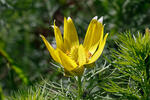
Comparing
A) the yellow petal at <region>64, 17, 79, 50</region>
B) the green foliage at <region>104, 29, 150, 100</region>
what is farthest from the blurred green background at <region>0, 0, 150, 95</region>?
the green foliage at <region>104, 29, 150, 100</region>

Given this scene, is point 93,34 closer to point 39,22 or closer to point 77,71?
point 77,71

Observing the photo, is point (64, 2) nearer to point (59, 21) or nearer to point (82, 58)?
point (59, 21)

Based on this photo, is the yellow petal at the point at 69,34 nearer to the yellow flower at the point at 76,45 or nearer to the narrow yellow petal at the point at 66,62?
the yellow flower at the point at 76,45

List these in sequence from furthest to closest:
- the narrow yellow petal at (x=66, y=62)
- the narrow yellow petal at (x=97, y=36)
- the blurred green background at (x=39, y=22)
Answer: the blurred green background at (x=39, y=22) < the narrow yellow petal at (x=97, y=36) < the narrow yellow petal at (x=66, y=62)

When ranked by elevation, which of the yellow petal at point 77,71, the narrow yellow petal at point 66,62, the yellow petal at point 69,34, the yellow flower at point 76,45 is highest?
the yellow petal at point 69,34

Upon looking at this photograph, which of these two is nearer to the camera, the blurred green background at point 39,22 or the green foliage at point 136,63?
the green foliage at point 136,63

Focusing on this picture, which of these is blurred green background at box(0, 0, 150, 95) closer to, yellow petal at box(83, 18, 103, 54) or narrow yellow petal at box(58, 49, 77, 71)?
yellow petal at box(83, 18, 103, 54)

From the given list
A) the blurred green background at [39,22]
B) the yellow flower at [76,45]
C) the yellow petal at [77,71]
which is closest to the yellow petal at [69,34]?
the yellow flower at [76,45]

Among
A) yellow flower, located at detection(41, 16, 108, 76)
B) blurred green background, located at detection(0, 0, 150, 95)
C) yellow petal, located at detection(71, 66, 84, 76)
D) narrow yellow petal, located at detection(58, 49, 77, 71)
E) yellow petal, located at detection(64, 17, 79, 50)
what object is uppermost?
blurred green background, located at detection(0, 0, 150, 95)
